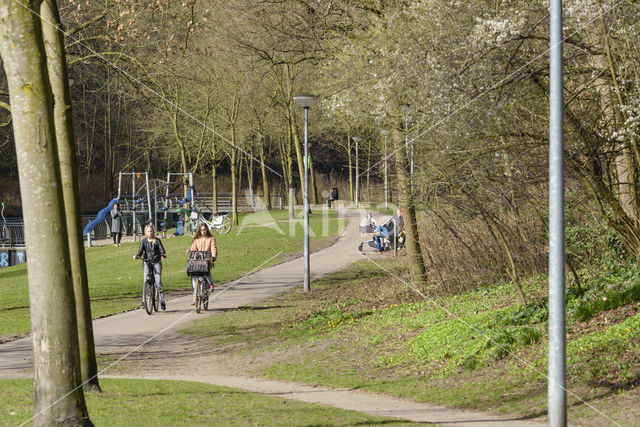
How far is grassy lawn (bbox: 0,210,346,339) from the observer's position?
A: 19156 millimetres

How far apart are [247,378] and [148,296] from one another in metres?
5.87

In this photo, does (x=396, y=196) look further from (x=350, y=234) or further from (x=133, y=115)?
(x=133, y=115)

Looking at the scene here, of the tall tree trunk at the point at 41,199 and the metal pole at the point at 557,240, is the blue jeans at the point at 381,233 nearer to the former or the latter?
the metal pole at the point at 557,240

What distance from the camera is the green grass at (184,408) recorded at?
7617mm

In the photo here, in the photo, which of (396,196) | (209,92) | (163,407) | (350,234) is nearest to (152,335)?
(396,196)

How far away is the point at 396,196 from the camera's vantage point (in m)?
16.5

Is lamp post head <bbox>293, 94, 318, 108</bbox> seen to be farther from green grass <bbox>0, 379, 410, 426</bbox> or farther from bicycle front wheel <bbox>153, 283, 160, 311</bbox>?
green grass <bbox>0, 379, 410, 426</bbox>

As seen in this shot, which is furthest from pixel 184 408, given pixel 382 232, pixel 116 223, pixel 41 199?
pixel 116 223

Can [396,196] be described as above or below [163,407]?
above

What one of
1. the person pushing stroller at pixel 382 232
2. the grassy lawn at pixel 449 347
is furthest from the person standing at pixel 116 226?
the grassy lawn at pixel 449 347

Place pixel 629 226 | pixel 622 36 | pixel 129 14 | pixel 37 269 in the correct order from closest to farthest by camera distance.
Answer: pixel 37 269 → pixel 622 36 → pixel 629 226 → pixel 129 14

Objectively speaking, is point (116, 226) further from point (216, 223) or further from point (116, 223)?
point (216, 223)

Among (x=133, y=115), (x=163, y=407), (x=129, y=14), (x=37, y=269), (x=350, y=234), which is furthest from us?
(x=133, y=115)

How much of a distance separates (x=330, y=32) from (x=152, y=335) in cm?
871
